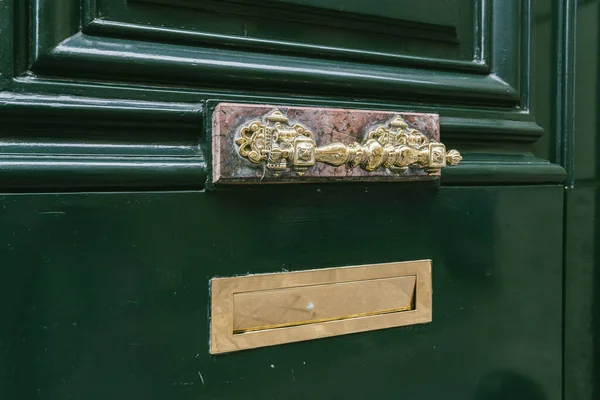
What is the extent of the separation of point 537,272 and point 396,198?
192 mm

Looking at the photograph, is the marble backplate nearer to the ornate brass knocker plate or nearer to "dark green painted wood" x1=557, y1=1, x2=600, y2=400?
the ornate brass knocker plate

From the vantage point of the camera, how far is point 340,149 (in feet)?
1.39

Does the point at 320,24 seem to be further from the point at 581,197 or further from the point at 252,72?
the point at 581,197

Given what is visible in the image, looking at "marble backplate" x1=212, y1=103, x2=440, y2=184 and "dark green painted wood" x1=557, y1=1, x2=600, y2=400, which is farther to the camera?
"dark green painted wood" x1=557, y1=1, x2=600, y2=400

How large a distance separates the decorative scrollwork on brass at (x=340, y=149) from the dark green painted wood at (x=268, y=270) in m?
0.03

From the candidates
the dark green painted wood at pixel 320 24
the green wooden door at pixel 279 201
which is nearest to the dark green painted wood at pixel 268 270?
the green wooden door at pixel 279 201

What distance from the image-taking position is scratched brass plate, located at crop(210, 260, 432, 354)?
42cm

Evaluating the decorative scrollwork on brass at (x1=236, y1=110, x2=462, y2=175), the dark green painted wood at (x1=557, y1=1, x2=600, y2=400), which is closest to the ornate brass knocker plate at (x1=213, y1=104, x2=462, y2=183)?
the decorative scrollwork on brass at (x1=236, y1=110, x2=462, y2=175)

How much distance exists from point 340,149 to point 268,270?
0.11 metres

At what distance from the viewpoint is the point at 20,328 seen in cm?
36

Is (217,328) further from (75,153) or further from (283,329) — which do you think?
(75,153)

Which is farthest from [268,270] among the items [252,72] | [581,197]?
[581,197]

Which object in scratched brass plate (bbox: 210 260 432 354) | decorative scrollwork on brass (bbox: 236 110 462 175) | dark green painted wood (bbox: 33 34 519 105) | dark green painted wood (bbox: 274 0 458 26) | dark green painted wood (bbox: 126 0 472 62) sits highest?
dark green painted wood (bbox: 274 0 458 26)

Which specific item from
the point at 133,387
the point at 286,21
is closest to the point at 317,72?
the point at 286,21
